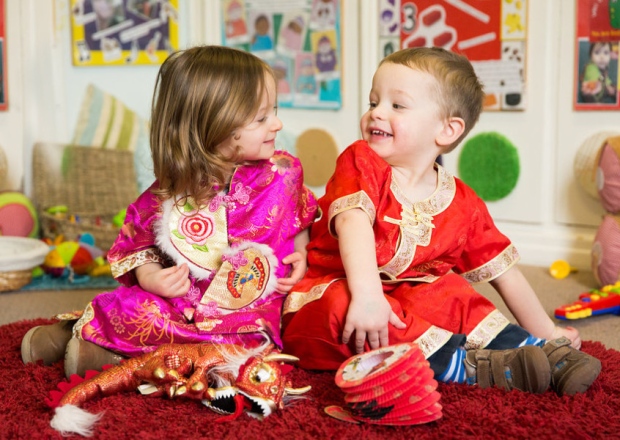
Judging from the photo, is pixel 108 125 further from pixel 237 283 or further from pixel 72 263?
pixel 237 283

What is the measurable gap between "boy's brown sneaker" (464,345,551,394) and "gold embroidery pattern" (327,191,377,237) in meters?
0.28

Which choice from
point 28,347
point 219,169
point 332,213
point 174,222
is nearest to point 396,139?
point 332,213

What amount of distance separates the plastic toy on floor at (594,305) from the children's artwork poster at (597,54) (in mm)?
564

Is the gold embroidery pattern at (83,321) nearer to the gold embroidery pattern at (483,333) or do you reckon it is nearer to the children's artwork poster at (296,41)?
the gold embroidery pattern at (483,333)

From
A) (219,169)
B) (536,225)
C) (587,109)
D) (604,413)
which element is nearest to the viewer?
(604,413)

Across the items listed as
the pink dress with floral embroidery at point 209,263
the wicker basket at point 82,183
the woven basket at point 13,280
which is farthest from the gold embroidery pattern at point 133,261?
the wicker basket at point 82,183

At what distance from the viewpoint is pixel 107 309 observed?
50.8 inches

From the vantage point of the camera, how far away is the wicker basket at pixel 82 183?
250 centimetres

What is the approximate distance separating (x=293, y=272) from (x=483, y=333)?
34 centimetres

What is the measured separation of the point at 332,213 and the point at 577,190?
3.77ft

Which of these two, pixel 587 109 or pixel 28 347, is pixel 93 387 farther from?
pixel 587 109

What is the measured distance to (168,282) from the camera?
1.27 metres

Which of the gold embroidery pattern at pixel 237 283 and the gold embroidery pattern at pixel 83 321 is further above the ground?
the gold embroidery pattern at pixel 237 283

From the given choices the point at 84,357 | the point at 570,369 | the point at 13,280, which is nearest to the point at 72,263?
the point at 13,280
